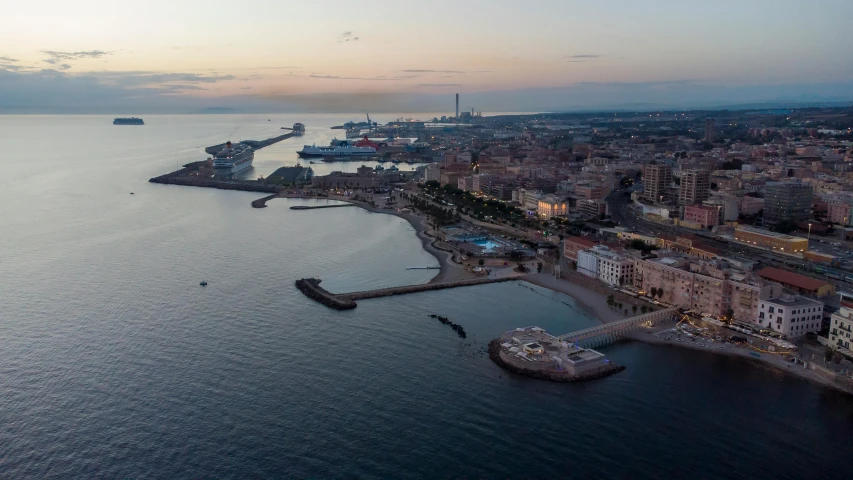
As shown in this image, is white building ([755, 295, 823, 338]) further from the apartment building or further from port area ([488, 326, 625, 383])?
port area ([488, 326, 625, 383])

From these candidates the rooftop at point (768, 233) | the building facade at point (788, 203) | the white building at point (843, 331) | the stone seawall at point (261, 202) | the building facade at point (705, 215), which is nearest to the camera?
the white building at point (843, 331)

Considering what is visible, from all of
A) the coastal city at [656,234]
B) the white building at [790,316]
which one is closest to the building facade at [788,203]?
the coastal city at [656,234]

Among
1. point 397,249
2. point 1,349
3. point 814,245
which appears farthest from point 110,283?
point 814,245

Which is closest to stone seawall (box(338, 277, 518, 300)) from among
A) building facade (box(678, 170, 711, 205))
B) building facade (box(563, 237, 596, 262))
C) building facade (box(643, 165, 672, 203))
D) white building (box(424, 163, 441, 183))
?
building facade (box(563, 237, 596, 262))

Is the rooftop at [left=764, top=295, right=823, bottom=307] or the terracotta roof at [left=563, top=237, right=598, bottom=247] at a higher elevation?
the terracotta roof at [left=563, top=237, right=598, bottom=247]

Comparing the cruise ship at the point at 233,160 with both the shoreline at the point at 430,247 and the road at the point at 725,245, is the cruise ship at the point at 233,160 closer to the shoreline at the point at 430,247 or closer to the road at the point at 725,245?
the shoreline at the point at 430,247

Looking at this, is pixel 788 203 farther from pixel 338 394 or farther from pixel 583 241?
pixel 338 394
